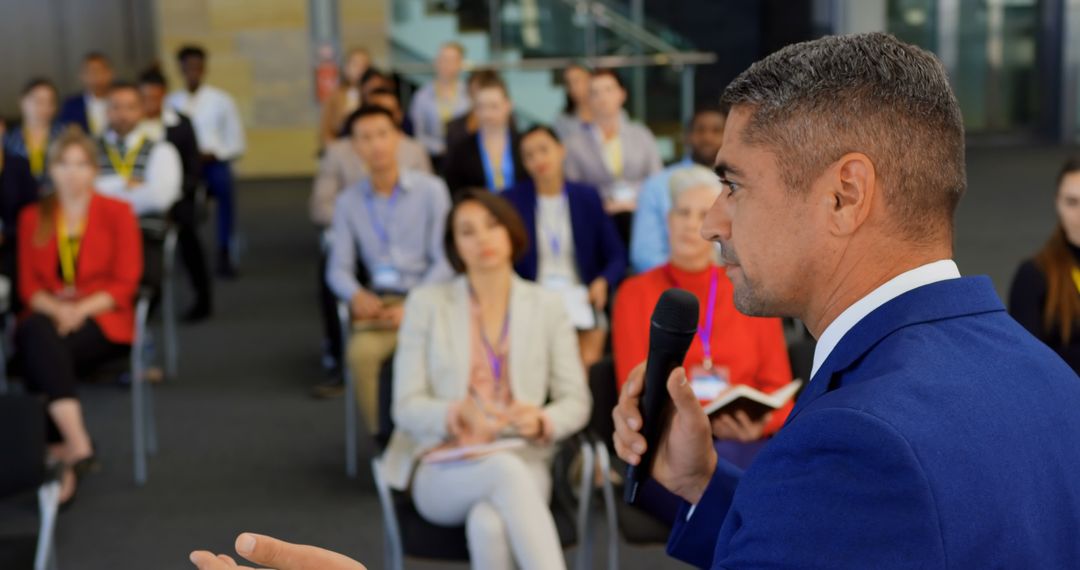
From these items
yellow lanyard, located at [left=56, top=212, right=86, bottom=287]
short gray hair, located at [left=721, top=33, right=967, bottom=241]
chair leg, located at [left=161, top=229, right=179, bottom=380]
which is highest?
short gray hair, located at [left=721, top=33, right=967, bottom=241]

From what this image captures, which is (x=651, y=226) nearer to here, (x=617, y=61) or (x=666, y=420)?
(x=666, y=420)

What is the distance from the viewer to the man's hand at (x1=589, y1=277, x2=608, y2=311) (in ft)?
18.0

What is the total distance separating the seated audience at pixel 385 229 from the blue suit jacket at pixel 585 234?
367mm

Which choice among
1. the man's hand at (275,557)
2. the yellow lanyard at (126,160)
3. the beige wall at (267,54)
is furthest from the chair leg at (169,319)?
the beige wall at (267,54)

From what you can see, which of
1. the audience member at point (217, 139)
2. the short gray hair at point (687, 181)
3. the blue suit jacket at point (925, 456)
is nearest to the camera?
the blue suit jacket at point (925, 456)

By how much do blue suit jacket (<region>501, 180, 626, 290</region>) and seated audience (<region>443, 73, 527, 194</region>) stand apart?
3.72ft

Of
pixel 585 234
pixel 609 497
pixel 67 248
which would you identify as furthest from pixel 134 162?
pixel 609 497

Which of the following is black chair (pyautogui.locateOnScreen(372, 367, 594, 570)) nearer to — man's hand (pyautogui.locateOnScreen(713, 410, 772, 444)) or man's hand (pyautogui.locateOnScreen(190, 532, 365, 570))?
man's hand (pyautogui.locateOnScreen(713, 410, 772, 444))

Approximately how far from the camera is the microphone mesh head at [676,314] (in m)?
1.56

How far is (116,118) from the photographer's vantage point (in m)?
7.10

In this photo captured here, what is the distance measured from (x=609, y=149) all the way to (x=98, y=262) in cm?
292

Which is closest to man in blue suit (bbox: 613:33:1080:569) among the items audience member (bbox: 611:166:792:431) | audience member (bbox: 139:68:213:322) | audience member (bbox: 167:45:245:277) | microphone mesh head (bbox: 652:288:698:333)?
microphone mesh head (bbox: 652:288:698:333)

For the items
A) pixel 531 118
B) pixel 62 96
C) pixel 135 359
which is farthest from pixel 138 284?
pixel 62 96

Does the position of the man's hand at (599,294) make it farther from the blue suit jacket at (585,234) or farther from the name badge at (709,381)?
the name badge at (709,381)
